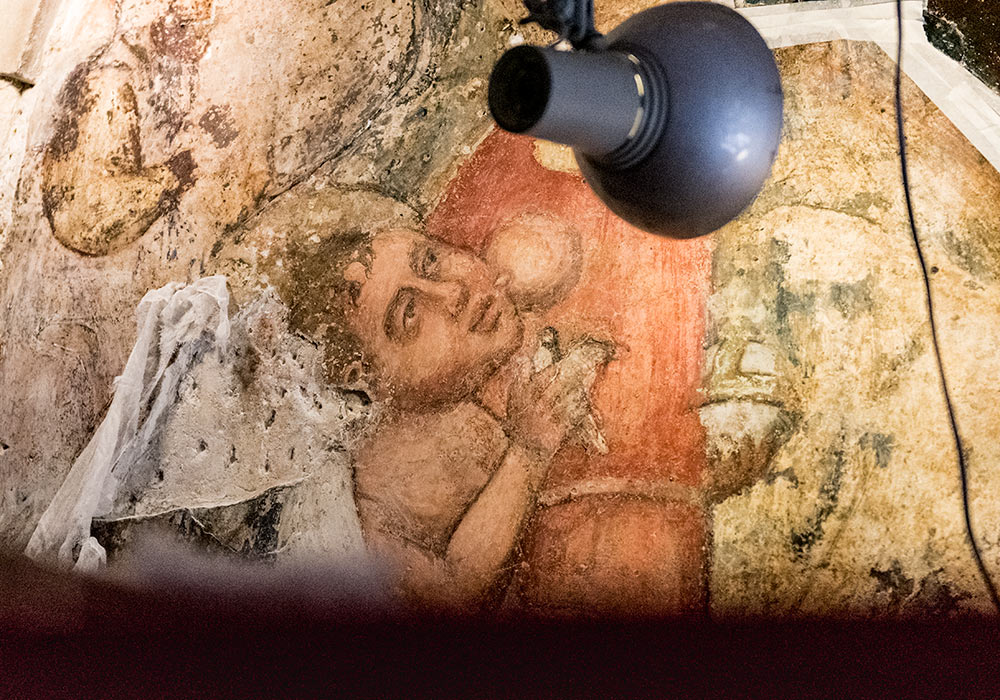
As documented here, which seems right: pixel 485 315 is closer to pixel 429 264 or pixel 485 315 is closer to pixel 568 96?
pixel 429 264

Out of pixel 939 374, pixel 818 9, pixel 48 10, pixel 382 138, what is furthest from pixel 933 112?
pixel 48 10

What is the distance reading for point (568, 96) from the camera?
77cm

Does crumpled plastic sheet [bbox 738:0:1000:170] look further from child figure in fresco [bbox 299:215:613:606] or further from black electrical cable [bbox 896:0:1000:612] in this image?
child figure in fresco [bbox 299:215:613:606]

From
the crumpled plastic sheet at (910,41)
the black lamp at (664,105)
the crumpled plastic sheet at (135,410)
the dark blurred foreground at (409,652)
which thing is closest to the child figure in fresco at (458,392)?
the dark blurred foreground at (409,652)

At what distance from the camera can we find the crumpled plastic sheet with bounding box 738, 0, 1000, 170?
154cm

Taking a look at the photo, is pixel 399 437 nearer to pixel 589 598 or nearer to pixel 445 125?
pixel 589 598

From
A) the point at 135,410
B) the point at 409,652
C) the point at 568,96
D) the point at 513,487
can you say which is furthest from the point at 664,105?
the point at 135,410

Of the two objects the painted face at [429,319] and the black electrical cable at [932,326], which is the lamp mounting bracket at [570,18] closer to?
the painted face at [429,319]

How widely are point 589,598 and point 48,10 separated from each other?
7.76 ft

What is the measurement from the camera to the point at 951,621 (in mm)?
1481

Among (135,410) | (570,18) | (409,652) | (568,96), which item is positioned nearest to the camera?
(568,96)

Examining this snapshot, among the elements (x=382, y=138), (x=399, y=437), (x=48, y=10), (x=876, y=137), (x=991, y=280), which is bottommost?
(x=399, y=437)

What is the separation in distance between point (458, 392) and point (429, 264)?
1.08ft

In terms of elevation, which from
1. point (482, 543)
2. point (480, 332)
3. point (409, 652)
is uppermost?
point (480, 332)
